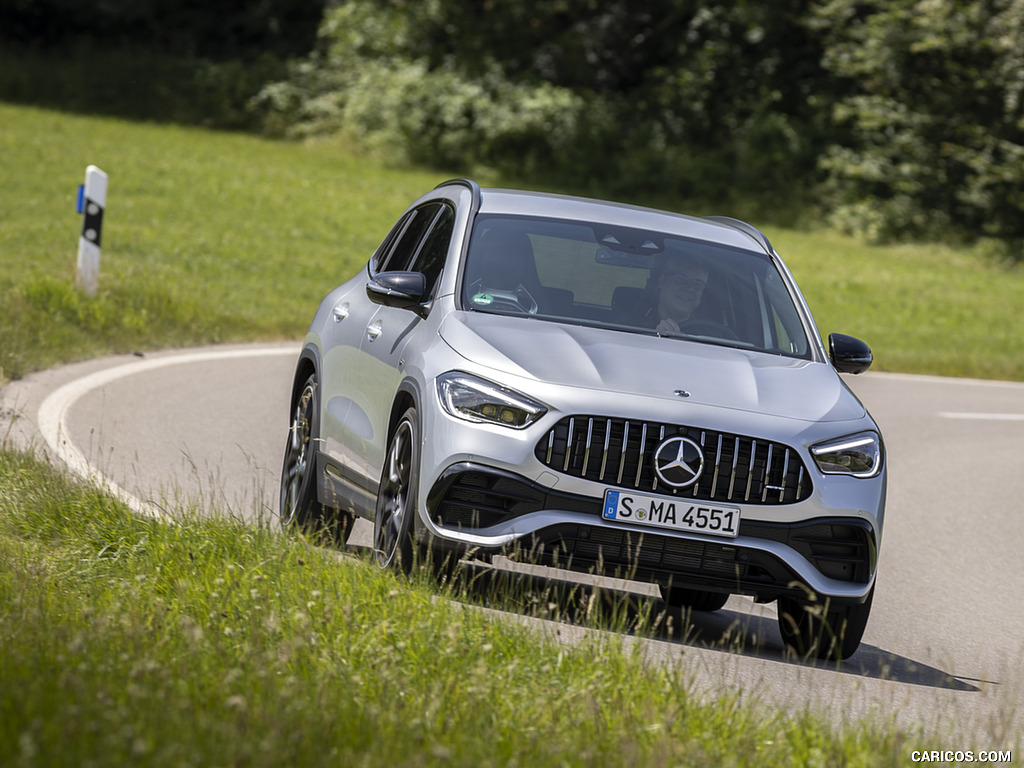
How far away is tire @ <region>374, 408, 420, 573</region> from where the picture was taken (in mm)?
6090

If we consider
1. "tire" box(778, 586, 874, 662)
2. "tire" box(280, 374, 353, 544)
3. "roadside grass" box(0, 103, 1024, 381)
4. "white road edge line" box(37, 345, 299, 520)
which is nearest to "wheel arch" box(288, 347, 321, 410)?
"tire" box(280, 374, 353, 544)

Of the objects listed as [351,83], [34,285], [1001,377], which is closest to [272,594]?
[34,285]

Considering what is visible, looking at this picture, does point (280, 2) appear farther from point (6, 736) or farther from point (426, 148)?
point (6, 736)

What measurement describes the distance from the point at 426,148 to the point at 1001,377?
2082cm

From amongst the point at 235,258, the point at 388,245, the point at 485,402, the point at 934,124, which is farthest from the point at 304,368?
the point at 934,124

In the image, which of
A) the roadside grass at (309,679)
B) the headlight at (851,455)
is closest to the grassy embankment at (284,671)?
the roadside grass at (309,679)

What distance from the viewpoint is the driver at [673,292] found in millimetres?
7098

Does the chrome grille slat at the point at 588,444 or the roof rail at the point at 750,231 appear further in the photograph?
the roof rail at the point at 750,231

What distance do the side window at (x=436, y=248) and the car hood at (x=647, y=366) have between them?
625 millimetres

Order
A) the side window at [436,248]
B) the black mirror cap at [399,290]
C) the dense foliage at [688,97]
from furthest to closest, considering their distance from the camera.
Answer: the dense foliage at [688,97] → the side window at [436,248] → the black mirror cap at [399,290]

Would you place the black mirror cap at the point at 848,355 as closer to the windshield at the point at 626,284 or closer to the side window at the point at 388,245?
the windshield at the point at 626,284

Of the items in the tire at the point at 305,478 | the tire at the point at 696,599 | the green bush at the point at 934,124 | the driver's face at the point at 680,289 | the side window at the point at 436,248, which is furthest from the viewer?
the green bush at the point at 934,124

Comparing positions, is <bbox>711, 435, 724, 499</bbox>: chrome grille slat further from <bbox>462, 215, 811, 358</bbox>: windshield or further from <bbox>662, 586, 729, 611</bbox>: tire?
<bbox>662, 586, 729, 611</bbox>: tire

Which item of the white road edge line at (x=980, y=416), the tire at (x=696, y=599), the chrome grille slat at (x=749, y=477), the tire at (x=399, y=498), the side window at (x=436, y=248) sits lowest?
the white road edge line at (x=980, y=416)
